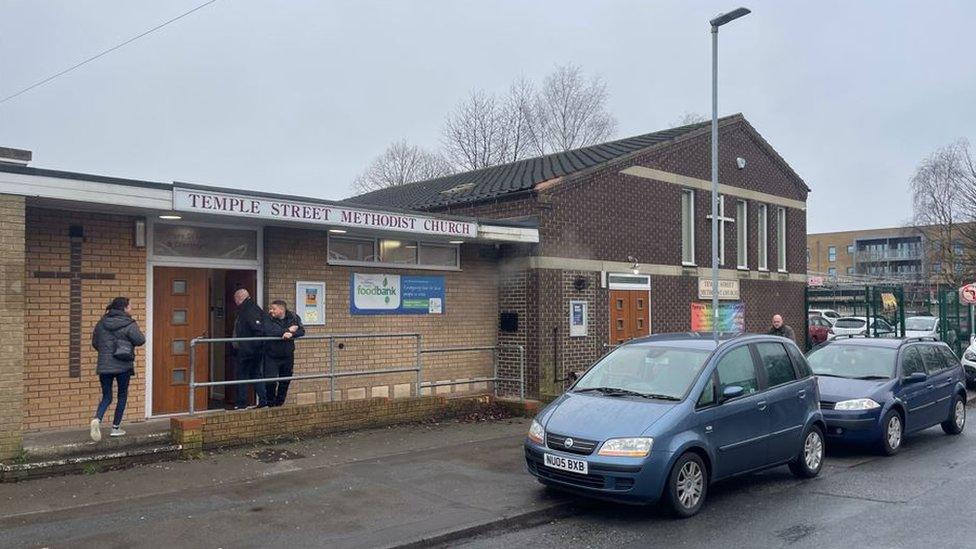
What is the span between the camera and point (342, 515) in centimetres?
694

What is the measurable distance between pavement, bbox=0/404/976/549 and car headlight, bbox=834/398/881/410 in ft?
2.31

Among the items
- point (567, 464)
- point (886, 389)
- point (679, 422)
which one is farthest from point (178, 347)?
point (886, 389)

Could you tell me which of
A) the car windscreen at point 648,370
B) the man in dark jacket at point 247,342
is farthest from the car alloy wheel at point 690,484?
the man in dark jacket at point 247,342

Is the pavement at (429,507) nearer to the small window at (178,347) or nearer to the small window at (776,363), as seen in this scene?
the small window at (776,363)

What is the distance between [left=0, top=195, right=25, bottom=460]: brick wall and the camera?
7.88m

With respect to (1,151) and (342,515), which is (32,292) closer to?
(1,151)

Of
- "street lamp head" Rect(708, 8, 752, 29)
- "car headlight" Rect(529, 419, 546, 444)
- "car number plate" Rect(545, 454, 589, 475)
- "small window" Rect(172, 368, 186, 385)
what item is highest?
"street lamp head" Rect(708, 8, 752, 29)

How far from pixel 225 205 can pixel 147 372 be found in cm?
247

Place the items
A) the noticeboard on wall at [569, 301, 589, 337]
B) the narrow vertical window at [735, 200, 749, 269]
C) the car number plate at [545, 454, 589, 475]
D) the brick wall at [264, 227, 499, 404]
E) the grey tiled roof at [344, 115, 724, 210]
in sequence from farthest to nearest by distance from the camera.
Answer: the narrow vertical window at [735, 200, 749, 269] < the grey tiled roof at [344, 115, 724, 210] < the noticeboard on wall at [569, 301, 589, 337] < the brick wall at [264, 227, 499, 404] < the car number plate at [545, 454, 589, 475]

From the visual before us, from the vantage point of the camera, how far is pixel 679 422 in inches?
279

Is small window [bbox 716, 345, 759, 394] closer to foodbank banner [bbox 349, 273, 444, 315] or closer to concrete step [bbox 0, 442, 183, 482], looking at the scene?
concrete step [bbox 0, 442, 183, 482]

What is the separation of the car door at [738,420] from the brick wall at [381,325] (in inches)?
243

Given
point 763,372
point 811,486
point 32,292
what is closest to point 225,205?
point 32,292

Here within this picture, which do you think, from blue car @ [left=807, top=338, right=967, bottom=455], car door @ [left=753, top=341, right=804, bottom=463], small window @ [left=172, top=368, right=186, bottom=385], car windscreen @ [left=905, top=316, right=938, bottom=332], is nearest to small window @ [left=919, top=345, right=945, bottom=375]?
blue car @ [left=807, top=338, right=967, bottom=455]
